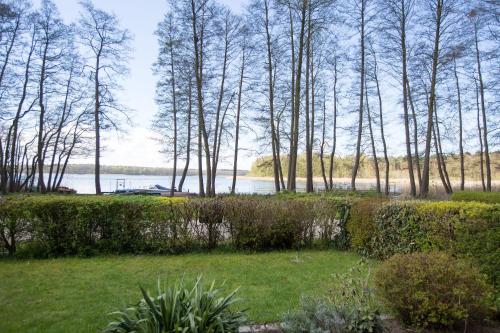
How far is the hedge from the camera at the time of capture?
668 cm

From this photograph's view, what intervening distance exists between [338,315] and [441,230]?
106 inches

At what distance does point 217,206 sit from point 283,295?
3.07 meters

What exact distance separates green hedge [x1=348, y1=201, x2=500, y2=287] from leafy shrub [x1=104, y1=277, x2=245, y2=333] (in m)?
2.95

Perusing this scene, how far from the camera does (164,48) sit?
67.1ft

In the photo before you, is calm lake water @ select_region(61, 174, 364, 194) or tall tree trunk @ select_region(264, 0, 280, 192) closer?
tall tree trunk @ select_region(264, 0, 280, 192)

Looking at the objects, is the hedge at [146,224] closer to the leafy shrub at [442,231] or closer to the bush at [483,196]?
the leafy shrub at [442,231]

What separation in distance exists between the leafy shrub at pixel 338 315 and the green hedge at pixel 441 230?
180 cm

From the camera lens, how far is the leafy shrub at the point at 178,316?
8.32 feet

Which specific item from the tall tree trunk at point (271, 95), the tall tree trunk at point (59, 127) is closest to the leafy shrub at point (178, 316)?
the tall tree trunk at point (271, 95)

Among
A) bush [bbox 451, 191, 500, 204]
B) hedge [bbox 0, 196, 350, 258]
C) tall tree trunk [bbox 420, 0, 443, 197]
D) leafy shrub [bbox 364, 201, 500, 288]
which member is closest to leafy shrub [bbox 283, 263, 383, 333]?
leafy shrub [bbox 364, 201, 500, 288]

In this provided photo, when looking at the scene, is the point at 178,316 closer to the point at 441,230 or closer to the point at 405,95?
the point at 441,230

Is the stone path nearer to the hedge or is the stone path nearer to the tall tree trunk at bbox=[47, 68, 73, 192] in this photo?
the hedge

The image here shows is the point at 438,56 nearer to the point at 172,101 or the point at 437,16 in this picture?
the point at 437,16

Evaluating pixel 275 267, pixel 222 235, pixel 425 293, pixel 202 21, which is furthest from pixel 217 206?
pixel 202 21
